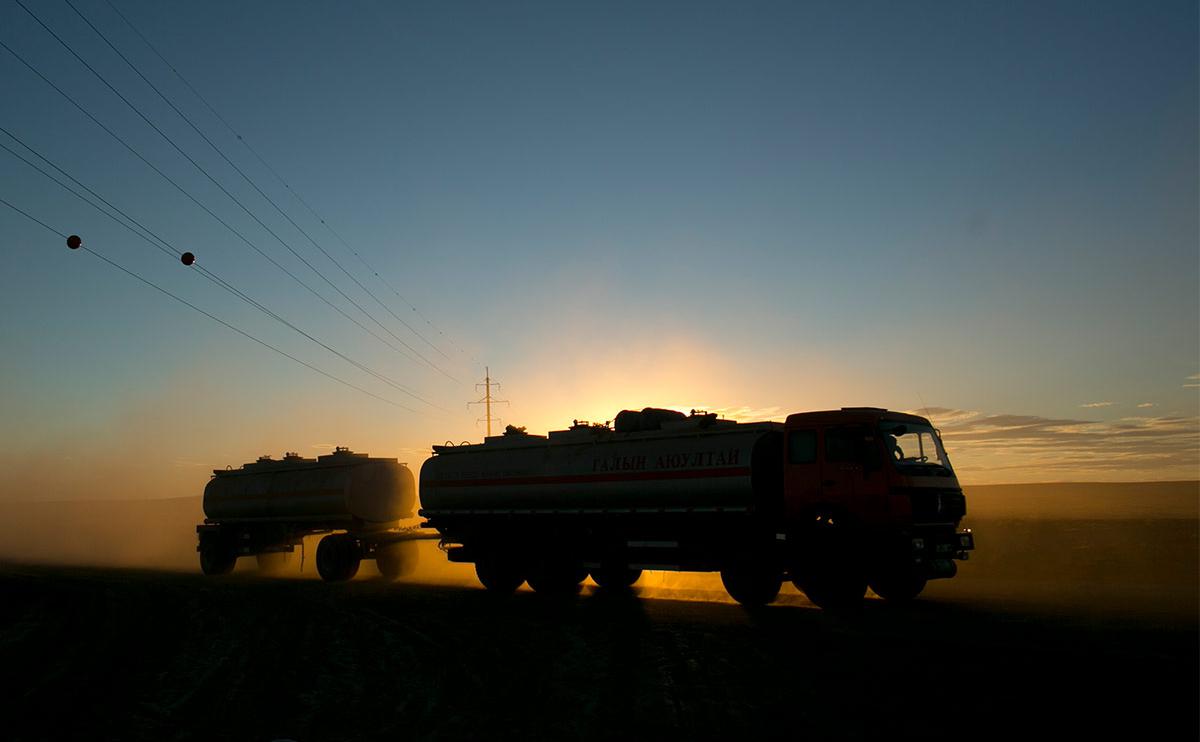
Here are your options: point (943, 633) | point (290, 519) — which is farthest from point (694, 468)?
point (290, 519)

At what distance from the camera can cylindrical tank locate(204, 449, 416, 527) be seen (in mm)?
26672

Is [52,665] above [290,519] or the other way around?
the other way around

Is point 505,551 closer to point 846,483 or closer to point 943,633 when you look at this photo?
point 846,483

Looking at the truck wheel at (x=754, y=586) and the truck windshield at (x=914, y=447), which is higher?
the truck windshield at (x=914, y=447)

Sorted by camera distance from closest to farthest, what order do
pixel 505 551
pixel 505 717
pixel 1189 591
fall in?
pixel 505 717, pixel 1189 591, pixel 505 551

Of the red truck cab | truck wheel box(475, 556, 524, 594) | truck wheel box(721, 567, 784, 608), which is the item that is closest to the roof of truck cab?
the red truck cab

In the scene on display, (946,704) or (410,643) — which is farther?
(410,643)

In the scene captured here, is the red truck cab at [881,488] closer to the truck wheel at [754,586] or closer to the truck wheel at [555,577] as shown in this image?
the truck wheel at [754,586]

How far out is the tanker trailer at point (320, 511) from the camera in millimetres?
26484

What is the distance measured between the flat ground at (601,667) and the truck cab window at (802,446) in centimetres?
309

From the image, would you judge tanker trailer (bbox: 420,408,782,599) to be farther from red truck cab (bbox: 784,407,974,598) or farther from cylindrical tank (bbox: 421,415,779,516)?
red truck cab (bbox: 784,407,974,598)

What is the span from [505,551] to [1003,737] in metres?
16.1

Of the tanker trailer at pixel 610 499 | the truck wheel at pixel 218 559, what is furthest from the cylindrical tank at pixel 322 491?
the tanker trailer at pixel 610 499

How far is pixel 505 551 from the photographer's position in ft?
71.9
